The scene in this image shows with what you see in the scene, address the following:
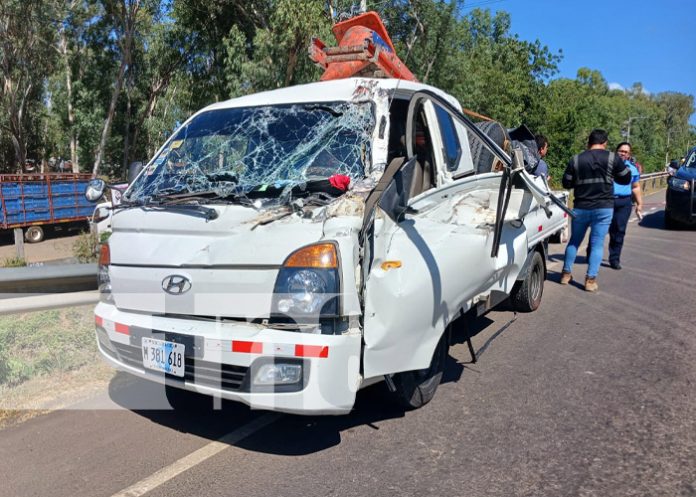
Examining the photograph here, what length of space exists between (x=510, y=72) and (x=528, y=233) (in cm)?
2434

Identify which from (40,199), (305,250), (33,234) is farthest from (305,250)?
(33,234)

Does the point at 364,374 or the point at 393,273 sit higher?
the point at 393,273

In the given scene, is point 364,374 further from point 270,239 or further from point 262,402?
point 270,239

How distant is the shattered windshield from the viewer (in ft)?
12.4

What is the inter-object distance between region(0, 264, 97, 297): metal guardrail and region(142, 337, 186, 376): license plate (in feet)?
6.62

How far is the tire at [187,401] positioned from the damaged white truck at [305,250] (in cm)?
3

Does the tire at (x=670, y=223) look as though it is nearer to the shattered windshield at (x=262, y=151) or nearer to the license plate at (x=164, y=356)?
the shattered windshield at (x=262, y=151)

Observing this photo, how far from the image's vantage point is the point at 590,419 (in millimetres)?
3828

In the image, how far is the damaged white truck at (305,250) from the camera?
3039 mm

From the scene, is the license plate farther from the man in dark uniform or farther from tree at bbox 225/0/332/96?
tree at bbox 225/0/332/96

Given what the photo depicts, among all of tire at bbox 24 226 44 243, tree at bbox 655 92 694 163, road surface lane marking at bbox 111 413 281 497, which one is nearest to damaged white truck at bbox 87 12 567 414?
road surface lane marking at bbox 111 413 281 497

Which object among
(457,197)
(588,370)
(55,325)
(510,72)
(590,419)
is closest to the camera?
(590,419)

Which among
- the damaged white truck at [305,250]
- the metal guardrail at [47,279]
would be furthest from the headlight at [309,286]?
the metal guardrail at [47,279]

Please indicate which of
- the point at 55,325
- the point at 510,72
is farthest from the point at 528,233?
the point at 510,72
